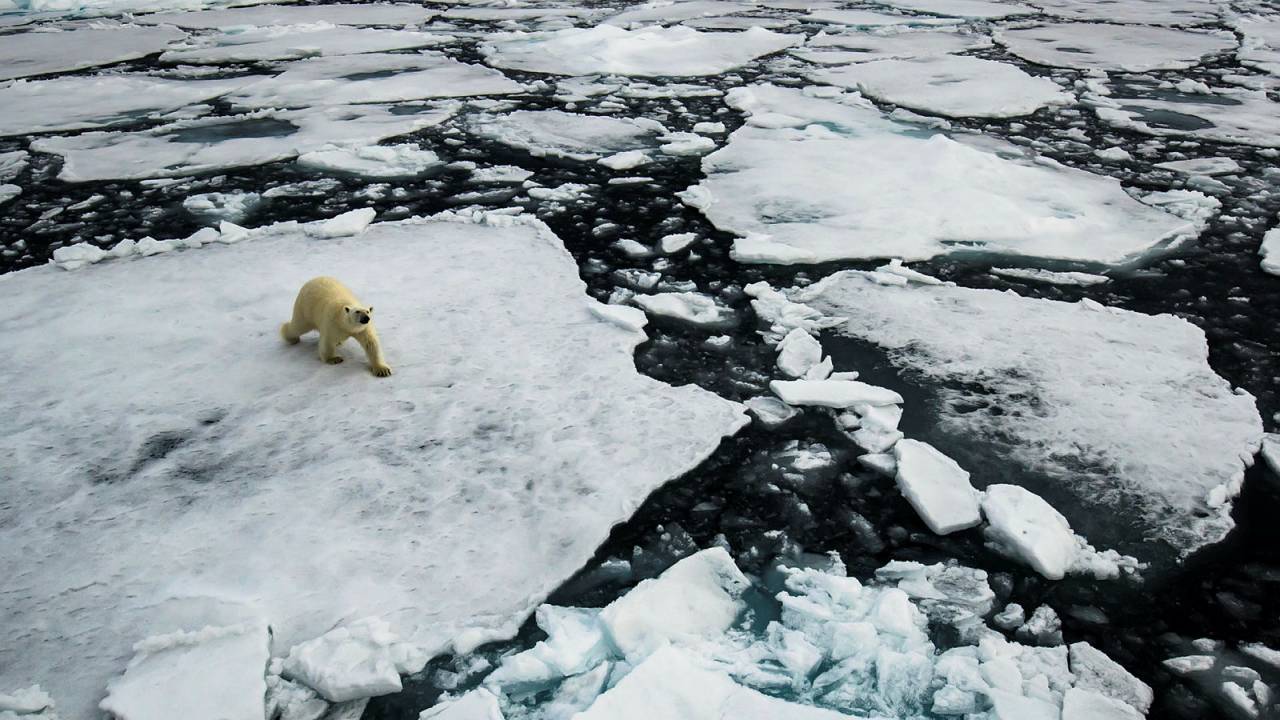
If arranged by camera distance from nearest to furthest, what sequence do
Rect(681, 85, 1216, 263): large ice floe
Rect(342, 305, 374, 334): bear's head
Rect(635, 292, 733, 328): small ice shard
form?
Rect(342, 305, 374, 334): bear's head → Rect(635, 292, 733, 328): small ice shard → Rect(681, 85, 1216, 263): large ice floe

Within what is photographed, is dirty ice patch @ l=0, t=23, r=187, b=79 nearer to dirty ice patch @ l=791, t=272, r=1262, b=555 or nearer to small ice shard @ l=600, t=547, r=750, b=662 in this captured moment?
dirty ice patch @ l=791, t=272, r=1262, b=555

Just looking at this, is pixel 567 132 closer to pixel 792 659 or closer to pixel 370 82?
pixel 370 82

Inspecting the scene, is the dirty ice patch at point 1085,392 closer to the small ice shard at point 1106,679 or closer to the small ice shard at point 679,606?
the small ice shard at point 1106,679

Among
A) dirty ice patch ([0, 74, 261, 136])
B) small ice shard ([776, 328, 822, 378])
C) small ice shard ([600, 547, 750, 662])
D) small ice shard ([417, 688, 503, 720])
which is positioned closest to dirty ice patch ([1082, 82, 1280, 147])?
small ice shard ([776, 328, 822, 378])

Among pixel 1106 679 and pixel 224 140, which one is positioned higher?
pixel 224 140

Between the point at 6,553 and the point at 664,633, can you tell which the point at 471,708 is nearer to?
the point at 664,633

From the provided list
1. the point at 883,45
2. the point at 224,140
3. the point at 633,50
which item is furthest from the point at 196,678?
the point at 883,45

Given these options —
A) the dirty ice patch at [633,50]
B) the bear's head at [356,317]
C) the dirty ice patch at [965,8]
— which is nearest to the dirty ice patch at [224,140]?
the dirty ice patch at [633,50]
